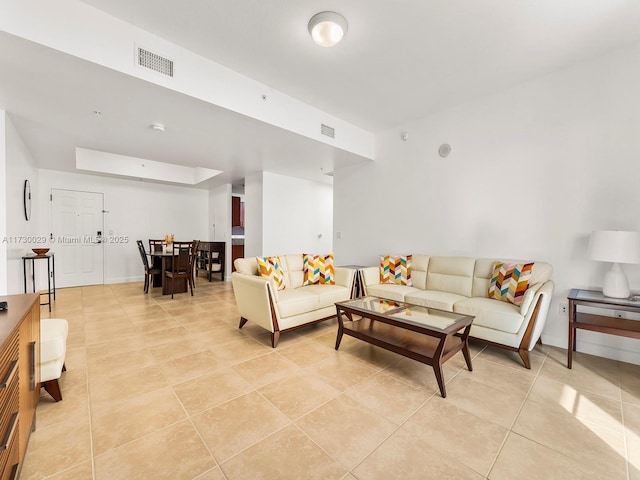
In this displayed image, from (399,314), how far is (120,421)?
2.08 meters

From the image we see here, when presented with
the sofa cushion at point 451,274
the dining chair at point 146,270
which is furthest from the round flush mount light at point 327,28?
the dining chair at point 146,270

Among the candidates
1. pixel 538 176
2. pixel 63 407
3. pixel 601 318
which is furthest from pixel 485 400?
pixel 63 407

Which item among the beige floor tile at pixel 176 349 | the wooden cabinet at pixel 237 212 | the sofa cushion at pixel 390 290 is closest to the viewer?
the beige floor tile at pixel 176 349

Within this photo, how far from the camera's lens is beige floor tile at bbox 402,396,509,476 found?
1.43 metres

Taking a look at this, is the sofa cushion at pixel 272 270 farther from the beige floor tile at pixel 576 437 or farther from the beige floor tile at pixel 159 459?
the beige floor tile at pixel 576 437

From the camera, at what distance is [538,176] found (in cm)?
304

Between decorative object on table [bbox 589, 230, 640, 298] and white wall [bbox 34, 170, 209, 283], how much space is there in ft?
25.1

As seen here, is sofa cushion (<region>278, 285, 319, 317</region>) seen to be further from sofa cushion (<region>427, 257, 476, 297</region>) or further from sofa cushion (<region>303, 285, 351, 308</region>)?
sofa cushion (<region>427, 257, 476, 297</region>)

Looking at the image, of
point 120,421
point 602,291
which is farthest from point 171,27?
point 602,291

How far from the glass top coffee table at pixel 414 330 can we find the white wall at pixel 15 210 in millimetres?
3621

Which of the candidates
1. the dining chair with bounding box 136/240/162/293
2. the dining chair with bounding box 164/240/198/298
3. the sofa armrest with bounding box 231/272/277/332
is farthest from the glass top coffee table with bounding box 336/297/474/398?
the dining chair with bounding box 136/240/162/293

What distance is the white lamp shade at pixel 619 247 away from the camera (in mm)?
2252

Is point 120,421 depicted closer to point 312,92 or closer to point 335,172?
point 312,92

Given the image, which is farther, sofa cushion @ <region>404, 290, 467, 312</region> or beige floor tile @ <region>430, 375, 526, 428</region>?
sofa cushion @ <region>404, 290, 467, 312</region>
